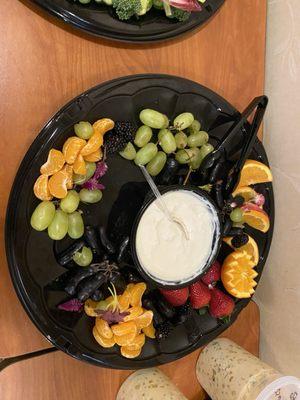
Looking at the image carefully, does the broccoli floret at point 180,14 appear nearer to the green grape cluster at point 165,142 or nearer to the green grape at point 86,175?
the green grape cluster at point 165,142

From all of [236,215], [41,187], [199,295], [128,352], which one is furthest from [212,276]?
[41,187]

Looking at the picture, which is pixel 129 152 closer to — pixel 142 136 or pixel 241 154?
pixel 142 136

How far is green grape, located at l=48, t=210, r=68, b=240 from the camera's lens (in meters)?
0.84

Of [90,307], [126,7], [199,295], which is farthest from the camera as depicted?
[199,295]

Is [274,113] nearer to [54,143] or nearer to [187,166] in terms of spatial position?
[187,166]

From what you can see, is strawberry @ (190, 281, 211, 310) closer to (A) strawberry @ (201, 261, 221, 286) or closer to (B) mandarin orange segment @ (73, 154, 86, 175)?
(A) strawberry @ (201, 261, 221, 286)

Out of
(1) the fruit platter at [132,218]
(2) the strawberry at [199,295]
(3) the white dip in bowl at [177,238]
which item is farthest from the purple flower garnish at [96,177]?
(2) the strawberry at [199,295]

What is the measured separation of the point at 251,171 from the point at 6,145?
22.5 inches

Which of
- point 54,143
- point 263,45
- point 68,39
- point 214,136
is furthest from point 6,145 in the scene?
point 263,45

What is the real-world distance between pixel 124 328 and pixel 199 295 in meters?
0.21

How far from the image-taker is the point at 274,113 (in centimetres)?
116

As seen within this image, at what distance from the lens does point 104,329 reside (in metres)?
0.93

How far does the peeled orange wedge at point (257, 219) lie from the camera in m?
1.08

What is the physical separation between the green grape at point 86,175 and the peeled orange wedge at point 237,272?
415mm
